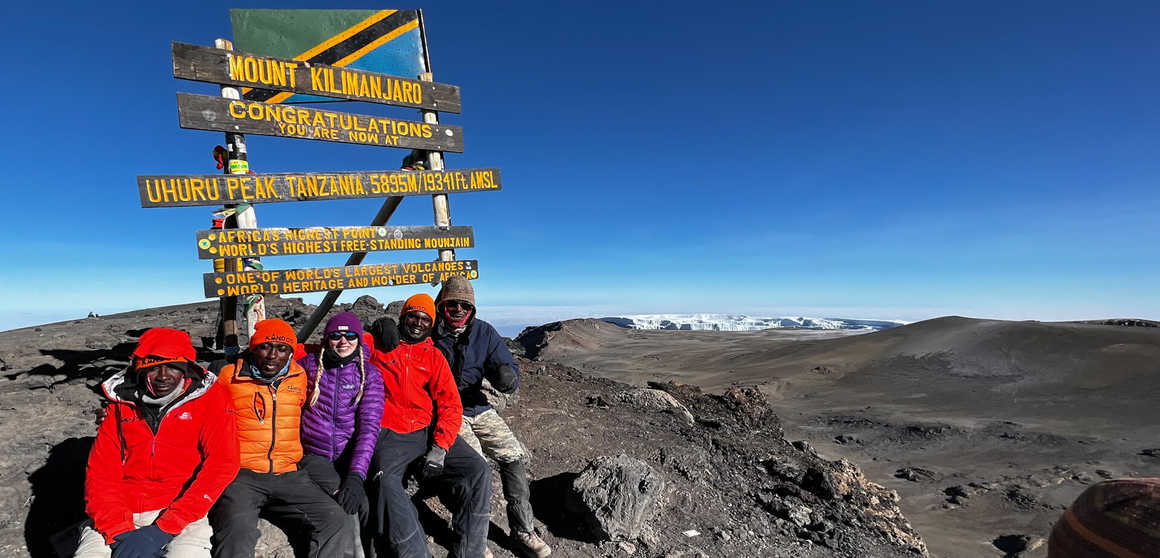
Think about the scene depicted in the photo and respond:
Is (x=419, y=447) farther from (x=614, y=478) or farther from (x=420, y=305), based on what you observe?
(x=614, y=478)

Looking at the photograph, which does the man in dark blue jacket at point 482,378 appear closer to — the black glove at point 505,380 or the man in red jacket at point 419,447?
the black glove at point 505,380

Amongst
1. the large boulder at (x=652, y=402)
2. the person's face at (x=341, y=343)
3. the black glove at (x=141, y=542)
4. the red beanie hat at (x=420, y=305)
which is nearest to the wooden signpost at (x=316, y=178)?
the red beanie hat at (x=420, y=305)

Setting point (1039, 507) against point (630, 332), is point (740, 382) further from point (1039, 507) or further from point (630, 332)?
point (630, 332)

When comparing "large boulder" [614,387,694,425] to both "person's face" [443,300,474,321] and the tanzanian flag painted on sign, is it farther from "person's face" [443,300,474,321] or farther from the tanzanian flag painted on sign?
the tanzanian flag painted on sign

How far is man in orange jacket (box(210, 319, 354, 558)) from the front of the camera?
2986 millimetres

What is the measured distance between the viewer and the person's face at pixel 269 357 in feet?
11.2

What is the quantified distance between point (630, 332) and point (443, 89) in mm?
54925

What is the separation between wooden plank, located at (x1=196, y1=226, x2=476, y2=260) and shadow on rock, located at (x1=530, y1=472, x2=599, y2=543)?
3.15 meters

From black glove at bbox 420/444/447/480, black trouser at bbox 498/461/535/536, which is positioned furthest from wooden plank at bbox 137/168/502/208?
black trouser at bbox 498/461/535/536

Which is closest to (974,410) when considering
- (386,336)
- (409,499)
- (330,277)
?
(409,499)

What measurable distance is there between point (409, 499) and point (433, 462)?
30cm

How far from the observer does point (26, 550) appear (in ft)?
9.86

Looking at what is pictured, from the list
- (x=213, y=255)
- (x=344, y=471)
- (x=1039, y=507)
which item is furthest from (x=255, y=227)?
(x=1039, y=507)

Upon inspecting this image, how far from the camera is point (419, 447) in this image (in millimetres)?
3777
